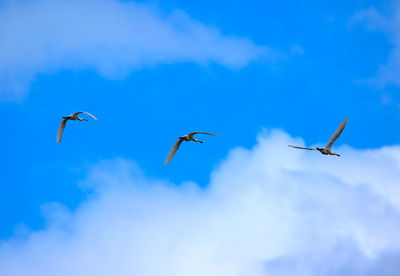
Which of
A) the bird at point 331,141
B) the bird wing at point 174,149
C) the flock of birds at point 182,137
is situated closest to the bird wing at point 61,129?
the flock of birds at point 182,137

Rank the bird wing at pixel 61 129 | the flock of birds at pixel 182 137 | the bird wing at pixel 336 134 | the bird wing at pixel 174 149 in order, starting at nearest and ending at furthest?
the bird wing at pixel 336 134 < the flock of birds at pixel 182 137 < the bird wing at pixel 174 149 < the bird wing at pixel 61 129

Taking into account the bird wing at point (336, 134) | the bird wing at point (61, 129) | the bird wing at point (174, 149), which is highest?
the bird wing at point (61, 129)

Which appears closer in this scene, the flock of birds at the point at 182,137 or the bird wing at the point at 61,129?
the flock of birds at the point at 182,137

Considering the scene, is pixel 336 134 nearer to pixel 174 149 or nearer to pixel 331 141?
pixel 331 141

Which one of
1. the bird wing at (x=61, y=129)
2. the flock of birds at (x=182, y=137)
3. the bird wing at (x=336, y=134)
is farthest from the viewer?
the bird wing at (x=61, y=129)

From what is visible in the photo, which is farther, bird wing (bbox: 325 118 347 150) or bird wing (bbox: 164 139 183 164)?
bird wing (bbox: 164 139 183 164)

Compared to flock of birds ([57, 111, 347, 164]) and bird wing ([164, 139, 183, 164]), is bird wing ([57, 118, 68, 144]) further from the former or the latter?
bird wing ([164, 139, 183, 164])

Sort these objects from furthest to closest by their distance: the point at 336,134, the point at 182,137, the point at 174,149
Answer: the point at 174,149 → the point at 182,137 → the point at 336,134

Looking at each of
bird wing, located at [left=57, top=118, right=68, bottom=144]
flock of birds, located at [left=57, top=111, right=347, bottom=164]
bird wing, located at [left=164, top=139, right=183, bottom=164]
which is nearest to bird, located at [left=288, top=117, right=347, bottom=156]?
flock of birds, located at [left=57, top=111, right=347, bottom=164]

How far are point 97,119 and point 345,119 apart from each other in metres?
26.7

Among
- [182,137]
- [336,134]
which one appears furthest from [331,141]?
[182,137]

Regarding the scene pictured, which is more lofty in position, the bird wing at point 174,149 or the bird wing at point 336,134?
the bird wing at point 174,149

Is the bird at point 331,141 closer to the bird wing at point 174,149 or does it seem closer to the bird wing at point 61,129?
the bird wing at point 174,149

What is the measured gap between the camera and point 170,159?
90.4 meters
